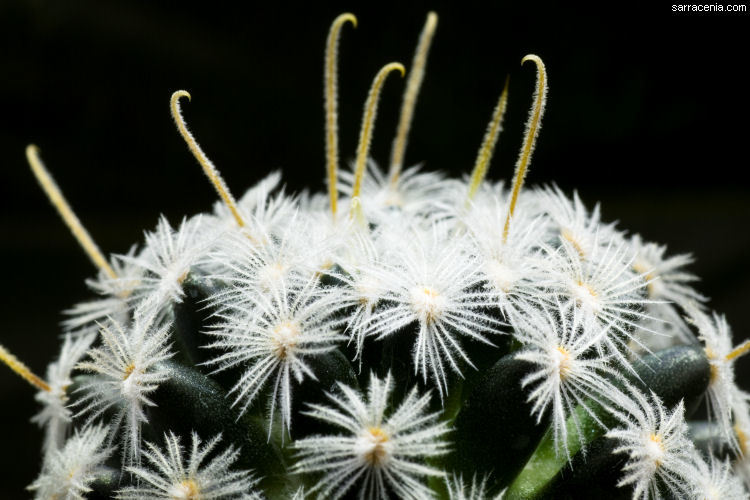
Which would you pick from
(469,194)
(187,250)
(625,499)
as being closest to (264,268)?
(187,250)

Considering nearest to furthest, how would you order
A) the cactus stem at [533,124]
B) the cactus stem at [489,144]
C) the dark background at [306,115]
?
1. the cactus stem at [533,124]
2. the cactus stem at [489,144]
3. the dark background at [306,115]

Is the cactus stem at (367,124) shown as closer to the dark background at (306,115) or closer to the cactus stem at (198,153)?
the cactus stem at (198,153)

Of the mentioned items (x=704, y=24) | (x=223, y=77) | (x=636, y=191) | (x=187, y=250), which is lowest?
(x=187, y=250)

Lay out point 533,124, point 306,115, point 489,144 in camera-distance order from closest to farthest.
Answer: point 533,124 < point 489,144 < point 306,115

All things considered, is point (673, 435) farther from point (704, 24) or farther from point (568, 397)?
point (704, 24)

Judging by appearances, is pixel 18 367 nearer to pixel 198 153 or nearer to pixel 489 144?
pixel 198 153

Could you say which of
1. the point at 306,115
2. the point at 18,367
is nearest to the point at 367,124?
the point at 18,367

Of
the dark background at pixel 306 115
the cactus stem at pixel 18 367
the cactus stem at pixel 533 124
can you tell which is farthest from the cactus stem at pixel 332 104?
the dark background at pixel 306 115

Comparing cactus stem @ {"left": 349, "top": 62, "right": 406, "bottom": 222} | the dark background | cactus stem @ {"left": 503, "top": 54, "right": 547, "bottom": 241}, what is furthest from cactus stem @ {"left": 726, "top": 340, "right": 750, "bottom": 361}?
the dark background
